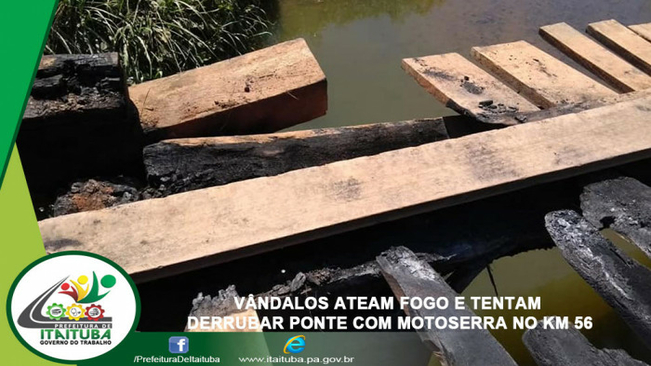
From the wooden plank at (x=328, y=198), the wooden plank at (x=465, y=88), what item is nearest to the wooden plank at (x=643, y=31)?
the wooden plank at (x=465, y=88)

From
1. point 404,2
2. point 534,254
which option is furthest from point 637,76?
point 404,2

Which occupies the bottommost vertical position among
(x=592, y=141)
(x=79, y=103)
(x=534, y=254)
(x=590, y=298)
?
(x=590, y=298)

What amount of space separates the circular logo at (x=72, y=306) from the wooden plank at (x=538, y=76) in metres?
1.70

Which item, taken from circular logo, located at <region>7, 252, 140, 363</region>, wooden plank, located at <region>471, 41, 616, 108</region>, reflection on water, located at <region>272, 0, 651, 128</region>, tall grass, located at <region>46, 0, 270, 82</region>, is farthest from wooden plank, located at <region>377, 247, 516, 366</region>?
tall grass, located at <region>46, 0, 270, 82</region>

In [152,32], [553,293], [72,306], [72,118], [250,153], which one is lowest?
[553,293]

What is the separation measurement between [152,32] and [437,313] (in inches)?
116

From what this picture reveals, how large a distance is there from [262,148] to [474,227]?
72 cm

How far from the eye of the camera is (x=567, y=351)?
1443 mm

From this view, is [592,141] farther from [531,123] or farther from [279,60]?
[279,60]

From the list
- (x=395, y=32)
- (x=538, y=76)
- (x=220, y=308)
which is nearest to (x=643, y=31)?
(x=538, y=76)

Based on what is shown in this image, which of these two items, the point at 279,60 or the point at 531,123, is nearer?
the point at 531,123

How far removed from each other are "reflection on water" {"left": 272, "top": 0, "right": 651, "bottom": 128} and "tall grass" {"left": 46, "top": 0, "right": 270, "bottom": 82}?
40 centimetres

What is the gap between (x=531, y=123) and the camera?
2037mm

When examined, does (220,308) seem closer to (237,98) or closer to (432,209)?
(432,209)
